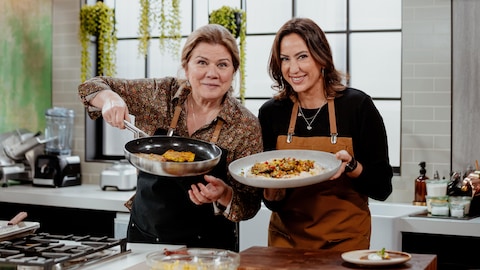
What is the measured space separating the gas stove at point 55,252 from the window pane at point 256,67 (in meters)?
3.06

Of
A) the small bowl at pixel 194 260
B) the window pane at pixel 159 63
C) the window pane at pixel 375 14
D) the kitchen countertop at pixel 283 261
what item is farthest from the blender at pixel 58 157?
the small bowl at pixel 194 260

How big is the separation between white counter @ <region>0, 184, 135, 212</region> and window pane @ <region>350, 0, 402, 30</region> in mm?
2168

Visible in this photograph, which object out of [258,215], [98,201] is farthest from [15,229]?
[98,201]

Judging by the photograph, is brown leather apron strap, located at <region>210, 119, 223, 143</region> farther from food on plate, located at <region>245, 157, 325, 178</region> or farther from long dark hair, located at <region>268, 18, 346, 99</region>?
long dark hair, located at <region>268, 18, 346, 99</region>

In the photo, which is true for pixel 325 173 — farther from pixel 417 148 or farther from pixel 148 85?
pixel 417 148

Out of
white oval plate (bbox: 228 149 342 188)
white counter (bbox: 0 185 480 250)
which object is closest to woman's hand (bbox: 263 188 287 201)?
white oval plate (bbox: 228 149 342 188)

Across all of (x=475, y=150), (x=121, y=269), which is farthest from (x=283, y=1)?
(x=121, y=269)

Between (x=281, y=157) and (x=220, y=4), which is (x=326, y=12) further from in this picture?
(x=281, y=157)

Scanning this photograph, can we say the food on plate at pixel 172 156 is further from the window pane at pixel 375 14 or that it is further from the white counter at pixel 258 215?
the window pane at pixel 375 14

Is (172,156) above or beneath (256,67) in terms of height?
beneath

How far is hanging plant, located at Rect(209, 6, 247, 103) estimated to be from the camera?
5465 millimetres

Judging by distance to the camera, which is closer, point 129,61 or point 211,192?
point 211,192

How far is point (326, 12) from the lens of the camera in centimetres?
547

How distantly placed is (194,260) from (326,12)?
11.8ft
